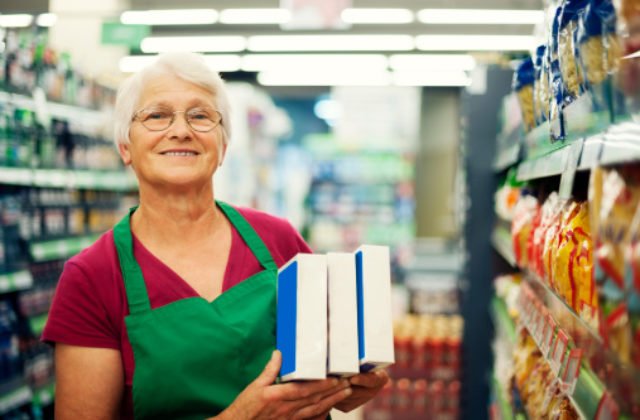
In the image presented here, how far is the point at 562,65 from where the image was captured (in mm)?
1455

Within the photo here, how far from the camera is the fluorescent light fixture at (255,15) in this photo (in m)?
10.3

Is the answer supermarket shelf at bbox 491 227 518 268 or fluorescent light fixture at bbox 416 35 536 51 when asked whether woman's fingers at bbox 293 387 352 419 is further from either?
fluorescent light fixture at bbox 416 35 536 51

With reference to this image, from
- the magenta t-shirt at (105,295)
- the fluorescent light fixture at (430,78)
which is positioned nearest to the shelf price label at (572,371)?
the magenta t-shirt at (105,295)

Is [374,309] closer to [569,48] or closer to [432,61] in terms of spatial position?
[569,48]

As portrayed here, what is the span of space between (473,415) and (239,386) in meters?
2.49

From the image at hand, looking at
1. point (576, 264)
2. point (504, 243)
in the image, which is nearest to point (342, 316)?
point (576, 264)

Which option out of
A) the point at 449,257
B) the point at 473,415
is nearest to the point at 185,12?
the point at 449,257

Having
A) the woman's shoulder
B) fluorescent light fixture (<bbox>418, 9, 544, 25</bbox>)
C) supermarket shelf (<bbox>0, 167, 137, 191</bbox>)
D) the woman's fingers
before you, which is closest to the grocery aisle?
the woman's fingers

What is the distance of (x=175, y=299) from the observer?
1746 mm

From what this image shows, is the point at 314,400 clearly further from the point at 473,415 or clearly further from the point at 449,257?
the point at 449,257

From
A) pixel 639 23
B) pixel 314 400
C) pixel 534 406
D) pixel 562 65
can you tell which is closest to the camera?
pixel 639 23

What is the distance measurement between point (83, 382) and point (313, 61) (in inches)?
497

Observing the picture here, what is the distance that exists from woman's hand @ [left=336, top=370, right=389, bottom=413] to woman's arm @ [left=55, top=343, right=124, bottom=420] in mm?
590

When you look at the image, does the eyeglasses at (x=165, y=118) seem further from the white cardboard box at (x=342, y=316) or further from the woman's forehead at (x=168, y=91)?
the white cardboard box at (x=342, y=316)
